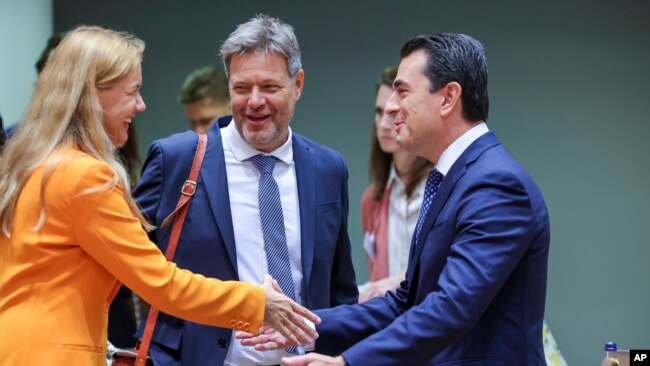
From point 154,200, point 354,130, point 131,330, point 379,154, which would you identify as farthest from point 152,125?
point 154,200

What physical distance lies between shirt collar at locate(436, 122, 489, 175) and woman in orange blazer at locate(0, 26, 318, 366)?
0.78 meters

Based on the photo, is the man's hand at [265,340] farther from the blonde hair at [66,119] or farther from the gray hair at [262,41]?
the gray hair at [262,41]

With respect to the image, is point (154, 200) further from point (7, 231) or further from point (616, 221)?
point (616, 221)

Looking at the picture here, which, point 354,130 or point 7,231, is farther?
point 354,130

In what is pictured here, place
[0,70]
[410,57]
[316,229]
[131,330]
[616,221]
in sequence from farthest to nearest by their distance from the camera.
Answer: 1. [616,221]
2. [0,70]
3. [131,330]
4. [316,229]
5. [410,57]

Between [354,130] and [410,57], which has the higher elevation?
[410,57]

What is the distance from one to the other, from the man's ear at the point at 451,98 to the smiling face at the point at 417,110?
1cm

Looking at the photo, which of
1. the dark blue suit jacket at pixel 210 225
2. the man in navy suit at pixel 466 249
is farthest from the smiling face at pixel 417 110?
the dark blue suit jacket at pixel 210 225

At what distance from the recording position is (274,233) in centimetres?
361

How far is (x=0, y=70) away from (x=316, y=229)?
238cm

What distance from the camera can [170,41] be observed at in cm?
682

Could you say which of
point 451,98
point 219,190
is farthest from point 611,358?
point 219,190

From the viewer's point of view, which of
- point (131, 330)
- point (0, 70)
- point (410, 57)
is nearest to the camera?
point (410, 57)

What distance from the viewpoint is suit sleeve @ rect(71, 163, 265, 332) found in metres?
2.90
